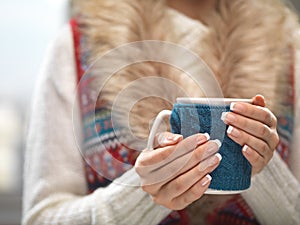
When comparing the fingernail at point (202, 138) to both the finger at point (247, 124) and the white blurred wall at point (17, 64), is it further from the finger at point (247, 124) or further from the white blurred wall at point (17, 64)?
the white blurred wall at point (17, 64)

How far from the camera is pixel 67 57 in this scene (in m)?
0.49

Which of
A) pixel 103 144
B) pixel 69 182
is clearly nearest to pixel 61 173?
pixel 69 182

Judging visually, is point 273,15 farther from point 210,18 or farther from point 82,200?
point 82,200

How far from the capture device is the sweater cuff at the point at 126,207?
38 cm

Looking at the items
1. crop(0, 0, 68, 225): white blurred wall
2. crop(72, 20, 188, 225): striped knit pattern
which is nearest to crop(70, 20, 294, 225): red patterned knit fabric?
crop(72, 20, 188, 225): striped knit pattern

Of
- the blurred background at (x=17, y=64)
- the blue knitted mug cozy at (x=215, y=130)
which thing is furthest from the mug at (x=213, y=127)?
the blurred background at (x=17, y=64)

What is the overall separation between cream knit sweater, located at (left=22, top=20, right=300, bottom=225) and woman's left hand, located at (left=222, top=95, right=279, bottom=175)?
48 millimetres

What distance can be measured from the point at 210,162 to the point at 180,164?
2 centimetres

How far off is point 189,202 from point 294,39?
7.6 inches

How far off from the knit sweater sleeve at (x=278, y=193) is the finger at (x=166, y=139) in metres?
0.11

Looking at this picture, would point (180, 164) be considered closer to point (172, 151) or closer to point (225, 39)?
point (172, 151)

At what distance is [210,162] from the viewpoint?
0.96 ft

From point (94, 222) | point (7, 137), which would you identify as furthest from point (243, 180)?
point (7, 137)

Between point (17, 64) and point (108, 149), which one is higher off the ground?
point (108, 149)
